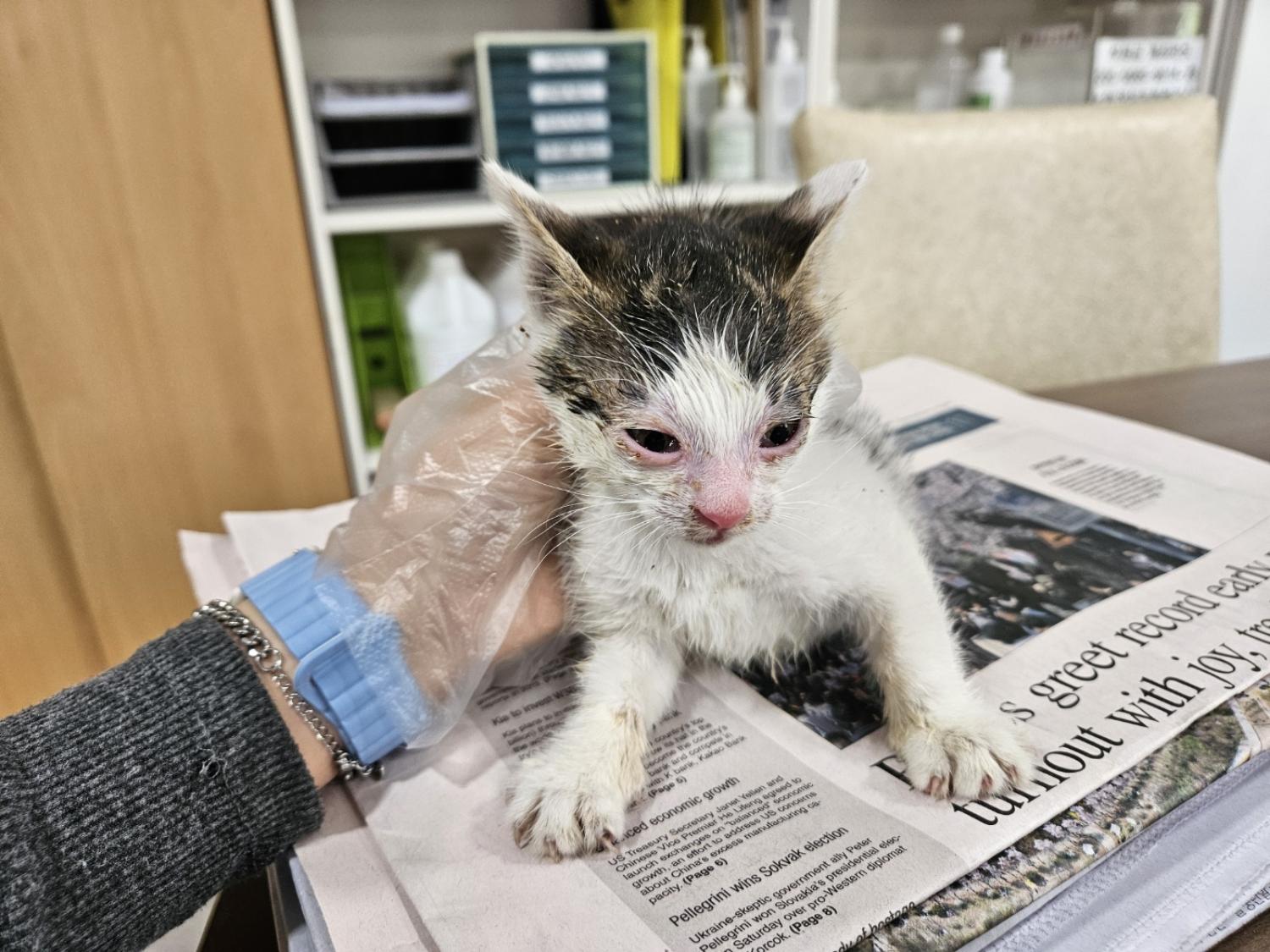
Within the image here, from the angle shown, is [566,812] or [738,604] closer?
[566,812]

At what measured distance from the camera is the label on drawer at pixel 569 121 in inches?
61.5

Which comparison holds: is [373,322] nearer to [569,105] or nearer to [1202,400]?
[569,105]

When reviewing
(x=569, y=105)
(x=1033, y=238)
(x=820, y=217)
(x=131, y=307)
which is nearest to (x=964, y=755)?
(x=820, y=217)

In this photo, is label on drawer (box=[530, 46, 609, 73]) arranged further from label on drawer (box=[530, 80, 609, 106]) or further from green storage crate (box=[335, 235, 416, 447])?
green storage crate (box=[335, 235, 416, 447])

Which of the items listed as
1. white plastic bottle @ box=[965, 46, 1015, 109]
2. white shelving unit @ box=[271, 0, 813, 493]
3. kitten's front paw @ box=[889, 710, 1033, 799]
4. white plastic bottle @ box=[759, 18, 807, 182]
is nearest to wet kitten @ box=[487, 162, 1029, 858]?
kitten's front paw @ box=[889, 710, 1033, 799]

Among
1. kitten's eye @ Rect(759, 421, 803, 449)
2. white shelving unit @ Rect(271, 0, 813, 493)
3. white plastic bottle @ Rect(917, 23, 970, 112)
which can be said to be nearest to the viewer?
kitten's eye @ Rect(759, 421, 803, 449)

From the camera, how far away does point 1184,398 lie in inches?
46.3

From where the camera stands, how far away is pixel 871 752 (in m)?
0.60

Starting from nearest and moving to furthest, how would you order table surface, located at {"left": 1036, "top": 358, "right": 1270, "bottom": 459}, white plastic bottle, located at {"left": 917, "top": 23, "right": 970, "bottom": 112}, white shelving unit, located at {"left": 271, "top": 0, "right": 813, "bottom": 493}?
table surface, located at {"left": 1036, "top": 358, "right": 1270, "bottom": 459}
white shelving unit, located at {"left": 271, "top": 0, "right": 813, "bottom": 493}
white plastic bottle, located at {"left": 917, "top": 23, "right": 970, "bottom": 112}

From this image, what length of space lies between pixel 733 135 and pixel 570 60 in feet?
1.24

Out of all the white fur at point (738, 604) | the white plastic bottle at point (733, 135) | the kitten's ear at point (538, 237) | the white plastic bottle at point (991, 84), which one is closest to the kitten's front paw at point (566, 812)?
the white fur at point (738, 604)

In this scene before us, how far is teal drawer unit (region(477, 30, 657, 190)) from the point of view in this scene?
151 centimetres

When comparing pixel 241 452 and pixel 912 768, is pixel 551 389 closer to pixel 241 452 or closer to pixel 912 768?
pixel 912 768

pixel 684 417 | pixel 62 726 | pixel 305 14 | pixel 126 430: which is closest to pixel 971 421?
pixel 684 417
